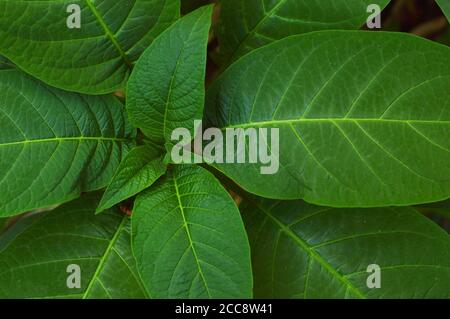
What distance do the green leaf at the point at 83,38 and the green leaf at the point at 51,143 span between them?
0.03 metres

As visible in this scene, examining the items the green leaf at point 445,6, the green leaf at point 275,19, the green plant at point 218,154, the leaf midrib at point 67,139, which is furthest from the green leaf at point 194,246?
the green leaf at point 445,6

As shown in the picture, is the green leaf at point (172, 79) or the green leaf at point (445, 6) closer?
the green leaf at point (172, 79)

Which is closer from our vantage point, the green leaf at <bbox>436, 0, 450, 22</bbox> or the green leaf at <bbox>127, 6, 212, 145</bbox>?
the green leaf at <bbox>127, 6, 212, 145</bbox>

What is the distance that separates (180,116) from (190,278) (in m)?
0.20

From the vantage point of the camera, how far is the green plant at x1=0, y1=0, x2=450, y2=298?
68 centimetres

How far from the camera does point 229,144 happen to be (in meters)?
0.74

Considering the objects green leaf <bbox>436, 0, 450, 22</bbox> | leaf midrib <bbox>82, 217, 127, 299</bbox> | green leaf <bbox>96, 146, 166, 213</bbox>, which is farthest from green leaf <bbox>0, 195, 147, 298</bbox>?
green leaf <bbox>436, 0, 450, 22</bbox>

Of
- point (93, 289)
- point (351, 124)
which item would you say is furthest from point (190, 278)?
point (351, 124)

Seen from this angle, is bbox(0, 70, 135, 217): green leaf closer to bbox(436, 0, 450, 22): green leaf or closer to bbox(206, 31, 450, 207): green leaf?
bbox(206, 31, 450, 207): green leaf

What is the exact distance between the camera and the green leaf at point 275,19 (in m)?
0.76

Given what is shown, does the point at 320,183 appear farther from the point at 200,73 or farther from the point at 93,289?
the point at 93,289
